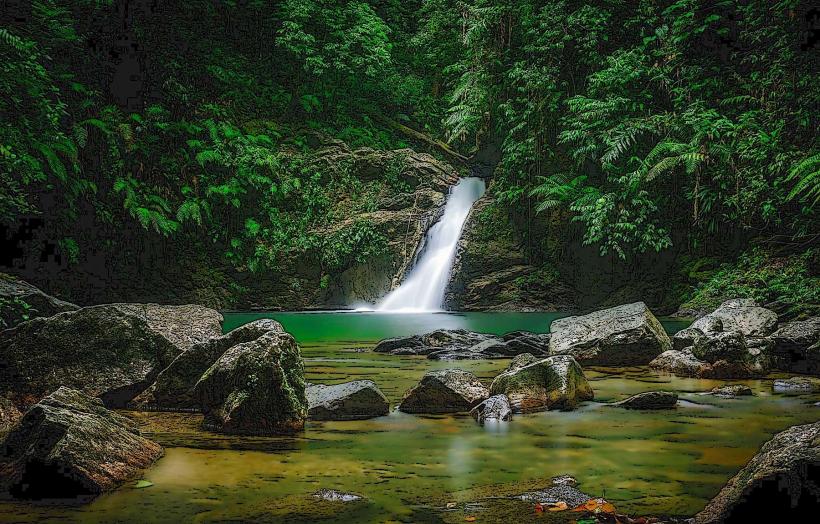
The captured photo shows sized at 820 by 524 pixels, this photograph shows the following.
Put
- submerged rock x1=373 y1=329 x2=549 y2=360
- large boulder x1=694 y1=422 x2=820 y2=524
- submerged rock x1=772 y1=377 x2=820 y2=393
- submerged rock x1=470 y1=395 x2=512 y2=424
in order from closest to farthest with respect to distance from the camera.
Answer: large boulder x1=694 y1=422 x2=820 y2=524 < submerged rock x1=470 y1=395 x2=512 y2=424 < submerged rock x1=772 y1=377 x2=820 y2=393 < submerged rock x1=373 y1=329 x2=549 y2=360

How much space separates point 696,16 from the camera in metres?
16.1

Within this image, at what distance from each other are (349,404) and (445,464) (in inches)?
57.3

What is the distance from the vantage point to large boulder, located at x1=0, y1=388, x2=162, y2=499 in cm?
281

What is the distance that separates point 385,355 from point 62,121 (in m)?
12.3

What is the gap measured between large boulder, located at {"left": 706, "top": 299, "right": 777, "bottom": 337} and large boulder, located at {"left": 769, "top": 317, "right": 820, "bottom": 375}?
2.67 ft

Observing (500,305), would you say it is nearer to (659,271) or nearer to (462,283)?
(462,283)

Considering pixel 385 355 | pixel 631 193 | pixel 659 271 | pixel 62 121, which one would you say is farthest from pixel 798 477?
pixel 62 121

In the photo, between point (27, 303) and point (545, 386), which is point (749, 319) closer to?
point (545, 386)

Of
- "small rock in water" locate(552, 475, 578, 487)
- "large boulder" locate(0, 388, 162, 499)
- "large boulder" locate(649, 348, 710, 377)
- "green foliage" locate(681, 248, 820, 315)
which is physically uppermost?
"green foliage" locate(681, 248, 820, 315)

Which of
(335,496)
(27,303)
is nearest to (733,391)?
(335,496)

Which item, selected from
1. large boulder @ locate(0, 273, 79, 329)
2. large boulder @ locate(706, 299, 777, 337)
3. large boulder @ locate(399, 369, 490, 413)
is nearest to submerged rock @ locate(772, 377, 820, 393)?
large boulder @ locate(706, 299, 777, 337)

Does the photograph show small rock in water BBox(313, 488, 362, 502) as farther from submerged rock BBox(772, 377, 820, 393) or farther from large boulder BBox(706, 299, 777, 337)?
large boulder BBox(706, 299, 777, 337)

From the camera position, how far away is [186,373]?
496cm

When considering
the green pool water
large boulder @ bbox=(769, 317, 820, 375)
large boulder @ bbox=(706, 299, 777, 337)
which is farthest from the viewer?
large boulder @ bbox=(706, 299, 777, 337)
